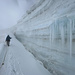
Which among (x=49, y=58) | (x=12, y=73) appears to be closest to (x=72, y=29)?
(x=49, y=58)

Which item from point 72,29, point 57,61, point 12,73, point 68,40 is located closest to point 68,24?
point 72,29

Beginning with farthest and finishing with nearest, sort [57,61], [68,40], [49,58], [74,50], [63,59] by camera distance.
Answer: [49,58], [57,61], [63,59], [68,40], [74,50]

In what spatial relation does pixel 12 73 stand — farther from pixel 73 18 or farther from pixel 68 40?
pixel 73 18

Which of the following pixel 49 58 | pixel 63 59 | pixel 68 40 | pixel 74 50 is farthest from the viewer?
pixel 49 58

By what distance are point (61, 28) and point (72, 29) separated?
2.19 ft

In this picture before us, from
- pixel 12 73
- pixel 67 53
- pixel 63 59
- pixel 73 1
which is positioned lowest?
pixel 12 73

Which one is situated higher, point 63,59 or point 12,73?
point 63,59

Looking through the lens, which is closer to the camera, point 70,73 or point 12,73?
point 70,73

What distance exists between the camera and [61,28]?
4320 millimetres

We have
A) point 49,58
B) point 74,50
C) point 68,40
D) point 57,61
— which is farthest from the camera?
point 49,58

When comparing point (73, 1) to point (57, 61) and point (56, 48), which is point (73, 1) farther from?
point (57, 61)

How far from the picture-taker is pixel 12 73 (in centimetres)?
421

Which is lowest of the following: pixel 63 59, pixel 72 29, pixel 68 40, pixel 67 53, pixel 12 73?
pixel 12 73

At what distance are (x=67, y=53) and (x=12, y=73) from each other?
2172mm
